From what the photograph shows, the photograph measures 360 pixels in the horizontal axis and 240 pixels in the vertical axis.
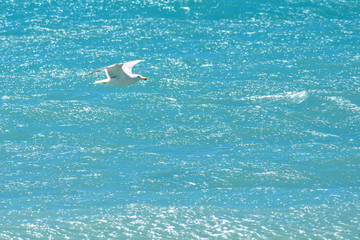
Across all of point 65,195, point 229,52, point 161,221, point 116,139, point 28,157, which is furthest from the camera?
point 229,52

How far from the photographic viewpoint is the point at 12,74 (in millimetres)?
29281

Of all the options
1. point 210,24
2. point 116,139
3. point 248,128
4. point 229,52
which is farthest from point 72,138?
point 210,24

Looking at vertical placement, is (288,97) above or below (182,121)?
above

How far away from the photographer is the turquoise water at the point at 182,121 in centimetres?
1864

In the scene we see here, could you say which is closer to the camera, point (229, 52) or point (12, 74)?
point (12, 74)

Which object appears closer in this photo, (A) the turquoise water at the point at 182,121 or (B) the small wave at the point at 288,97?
(A) the turquoise water at the point at 182,121

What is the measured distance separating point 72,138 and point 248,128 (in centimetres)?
622

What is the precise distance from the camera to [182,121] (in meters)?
25.2

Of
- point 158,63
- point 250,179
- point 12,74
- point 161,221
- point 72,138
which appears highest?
point 158,63

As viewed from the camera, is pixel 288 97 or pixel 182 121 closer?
pixel 182 121

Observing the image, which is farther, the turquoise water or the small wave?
the small wave

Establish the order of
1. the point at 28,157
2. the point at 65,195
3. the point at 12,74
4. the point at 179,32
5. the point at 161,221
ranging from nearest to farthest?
the point at 161,221, the point at 65,195, the point at 28,157, the point at 12,74, the point at 179,32

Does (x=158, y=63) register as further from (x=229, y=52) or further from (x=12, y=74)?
(x=12, y=74)

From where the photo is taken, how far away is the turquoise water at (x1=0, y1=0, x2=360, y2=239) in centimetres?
1864
